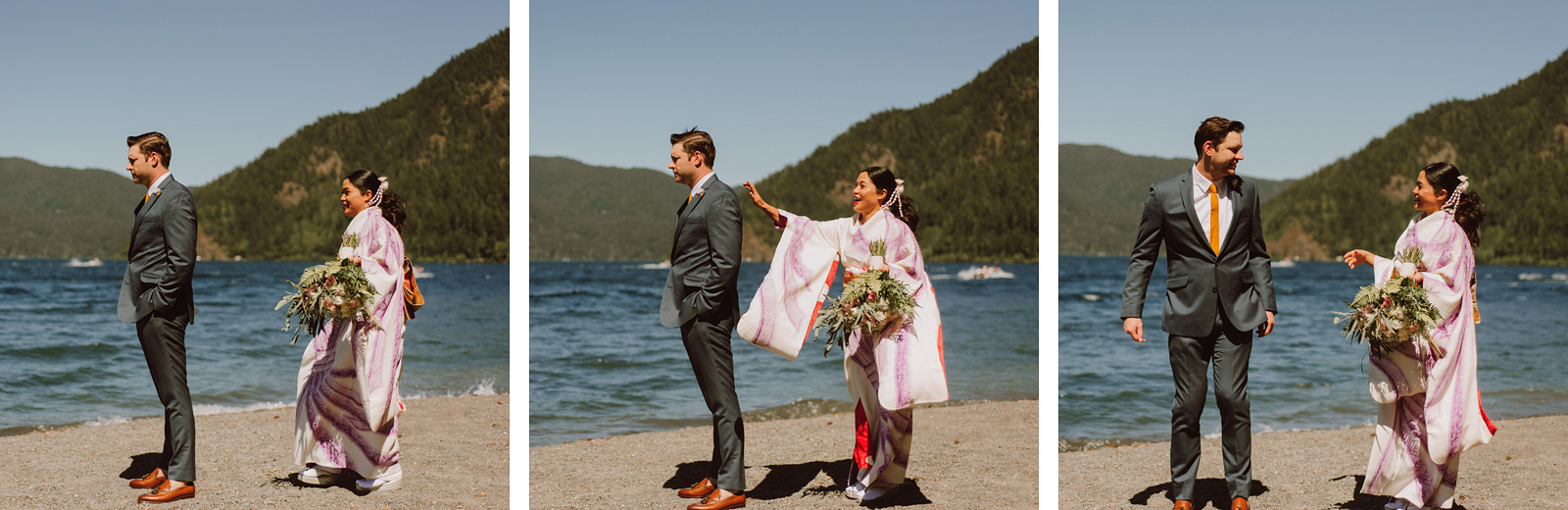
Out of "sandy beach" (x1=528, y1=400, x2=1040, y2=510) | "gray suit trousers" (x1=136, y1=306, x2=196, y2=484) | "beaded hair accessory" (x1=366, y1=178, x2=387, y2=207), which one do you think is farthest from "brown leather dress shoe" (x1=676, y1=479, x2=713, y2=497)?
"gray suit trousers" (x1=136, y1=306, x2=196, y2=484)

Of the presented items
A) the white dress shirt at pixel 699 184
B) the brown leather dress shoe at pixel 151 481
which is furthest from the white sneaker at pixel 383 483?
the white dress shirt at pixel 699 184

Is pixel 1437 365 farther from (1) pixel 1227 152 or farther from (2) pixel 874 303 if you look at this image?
(2) pixel 874 303

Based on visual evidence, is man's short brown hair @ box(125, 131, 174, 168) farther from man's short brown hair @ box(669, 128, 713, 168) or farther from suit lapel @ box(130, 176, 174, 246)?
man's short brown hair @ box(669, 128, 713, 168)

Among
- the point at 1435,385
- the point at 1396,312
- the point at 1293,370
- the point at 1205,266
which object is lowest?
the point at 1293,370

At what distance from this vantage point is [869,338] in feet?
16.5

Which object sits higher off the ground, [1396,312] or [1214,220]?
[1214,220]

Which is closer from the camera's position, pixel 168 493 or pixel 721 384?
pixel 721 384

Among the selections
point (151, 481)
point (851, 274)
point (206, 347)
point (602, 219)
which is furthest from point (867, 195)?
point (602, 219)

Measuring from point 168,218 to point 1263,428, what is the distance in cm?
841

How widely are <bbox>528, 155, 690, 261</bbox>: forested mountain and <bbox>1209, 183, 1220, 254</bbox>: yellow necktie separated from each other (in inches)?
3021

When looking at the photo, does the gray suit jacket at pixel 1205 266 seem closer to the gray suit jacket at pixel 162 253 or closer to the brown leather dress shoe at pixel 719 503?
the brown leather dress shoe at pixel 719 503

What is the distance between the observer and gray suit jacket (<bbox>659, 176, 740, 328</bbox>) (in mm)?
4695

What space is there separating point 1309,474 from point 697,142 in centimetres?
425

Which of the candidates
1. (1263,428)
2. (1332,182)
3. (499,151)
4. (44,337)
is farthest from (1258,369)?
(1332,182)
